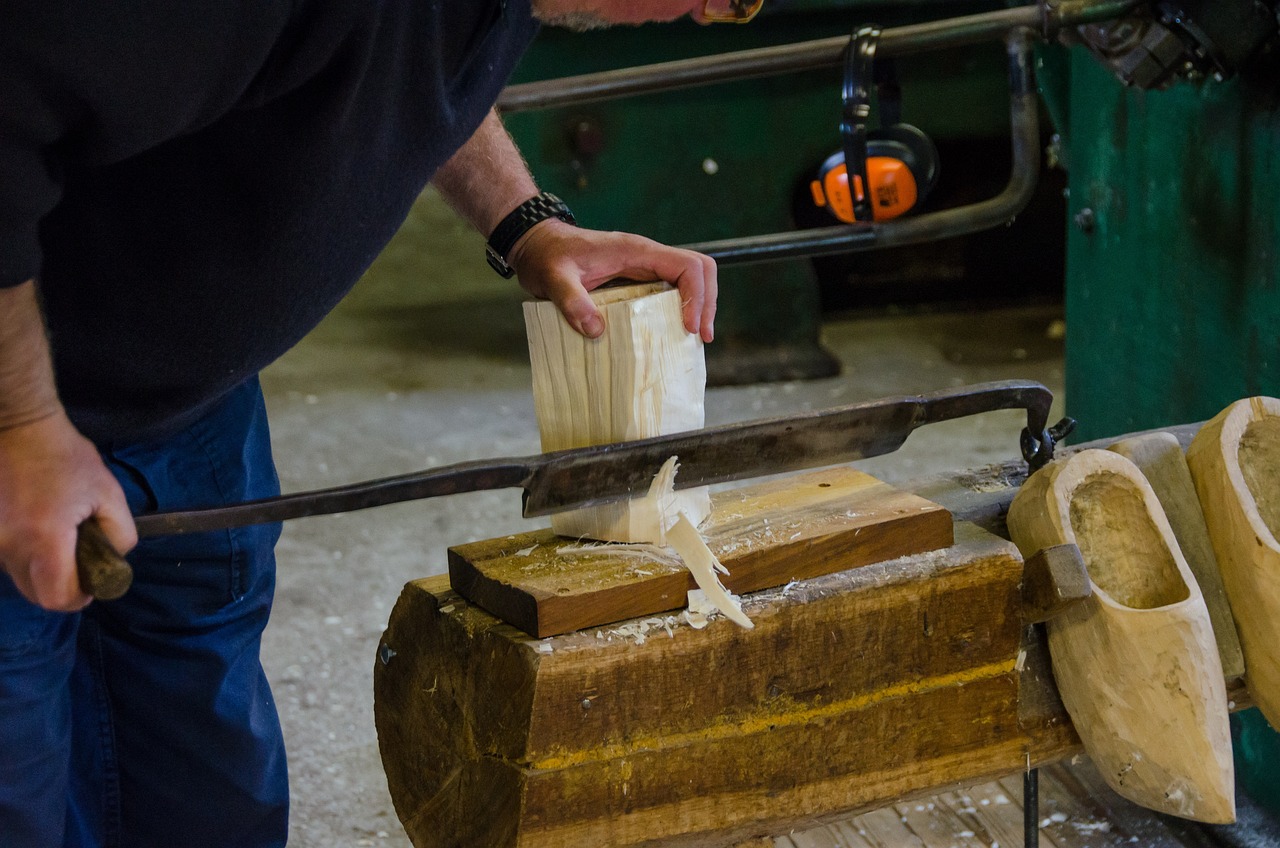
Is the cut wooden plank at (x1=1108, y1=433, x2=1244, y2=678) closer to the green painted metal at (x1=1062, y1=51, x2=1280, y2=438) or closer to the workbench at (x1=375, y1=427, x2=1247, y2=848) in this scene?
the workbench at (x1=375, y1=427, x2=1247, y2=848)

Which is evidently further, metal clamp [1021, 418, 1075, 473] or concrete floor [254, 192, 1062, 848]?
concrete floor [254, 192, 1062, 848]

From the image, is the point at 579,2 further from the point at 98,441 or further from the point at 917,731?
the point at 917,731

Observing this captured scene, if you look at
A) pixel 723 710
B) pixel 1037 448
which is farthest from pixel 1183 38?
pixel 723 710

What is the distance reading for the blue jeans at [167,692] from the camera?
1232 mm

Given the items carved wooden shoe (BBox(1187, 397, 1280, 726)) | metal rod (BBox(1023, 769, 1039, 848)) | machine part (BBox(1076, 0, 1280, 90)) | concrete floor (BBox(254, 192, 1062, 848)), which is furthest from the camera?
concrete floor (BBox(254, 192, 1062, 848))

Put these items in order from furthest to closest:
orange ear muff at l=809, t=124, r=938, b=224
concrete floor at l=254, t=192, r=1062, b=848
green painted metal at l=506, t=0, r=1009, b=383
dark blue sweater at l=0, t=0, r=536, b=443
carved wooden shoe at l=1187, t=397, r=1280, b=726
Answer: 1. green painted metal at l=506, t=0, r=1009, b=383
2. concrete floor at l=254, t=192, r=1062, b=848
3. orange ear muff at l=809, t=124, r=938, b=224
4. carved wooden shoe at l=1187, t=397, r=1280, b=726
5. dark blue sweater at l=0, t=0, r=536, b=443

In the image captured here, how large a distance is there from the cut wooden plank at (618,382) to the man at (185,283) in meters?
0.03

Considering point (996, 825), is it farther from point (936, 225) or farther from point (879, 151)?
point (879, 151)

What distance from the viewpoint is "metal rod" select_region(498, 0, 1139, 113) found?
6.00 ft

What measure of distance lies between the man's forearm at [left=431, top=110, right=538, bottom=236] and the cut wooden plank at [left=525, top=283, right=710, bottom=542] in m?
0.20

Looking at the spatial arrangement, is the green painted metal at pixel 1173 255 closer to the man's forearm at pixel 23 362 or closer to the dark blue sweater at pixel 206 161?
the dark blue sweater at pixel 206 161

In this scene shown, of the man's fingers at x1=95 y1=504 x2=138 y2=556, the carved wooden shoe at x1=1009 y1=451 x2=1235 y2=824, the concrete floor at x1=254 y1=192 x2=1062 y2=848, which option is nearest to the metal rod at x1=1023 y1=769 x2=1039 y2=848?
the carved wooden shoe at x1=1009 y1=451 x2=1235 y2=824

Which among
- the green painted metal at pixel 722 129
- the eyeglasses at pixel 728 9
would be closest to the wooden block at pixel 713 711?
the eyeglasses at pixel 728 9

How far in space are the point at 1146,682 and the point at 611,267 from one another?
0.64 m
